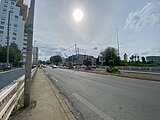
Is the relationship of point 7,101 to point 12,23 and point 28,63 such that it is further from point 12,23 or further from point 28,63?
point 12,23

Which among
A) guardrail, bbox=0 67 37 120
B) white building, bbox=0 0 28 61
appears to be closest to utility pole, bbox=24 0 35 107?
guardrail, bbox=0 67 37 120

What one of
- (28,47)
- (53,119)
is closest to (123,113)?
(53,119)

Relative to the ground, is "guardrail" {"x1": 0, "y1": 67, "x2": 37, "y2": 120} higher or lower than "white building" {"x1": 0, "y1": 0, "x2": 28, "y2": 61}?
lower

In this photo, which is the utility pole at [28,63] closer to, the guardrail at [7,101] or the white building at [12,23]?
the guardrail at [7,101]

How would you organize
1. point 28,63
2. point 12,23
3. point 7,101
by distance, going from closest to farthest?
1. point 7,101
2. point 28,63
3. point 12,23

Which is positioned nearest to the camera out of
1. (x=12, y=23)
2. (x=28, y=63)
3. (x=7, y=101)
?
(x=7, y=101)

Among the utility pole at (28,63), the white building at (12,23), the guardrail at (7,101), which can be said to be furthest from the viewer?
the white building at (12,23)

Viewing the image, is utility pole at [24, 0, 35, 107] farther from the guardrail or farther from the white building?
the white building

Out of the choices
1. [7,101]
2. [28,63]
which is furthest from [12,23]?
[7,101]

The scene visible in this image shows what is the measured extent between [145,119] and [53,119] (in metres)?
2.79

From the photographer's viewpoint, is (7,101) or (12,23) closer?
(7,101)

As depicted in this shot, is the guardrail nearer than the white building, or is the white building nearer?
the guardrail

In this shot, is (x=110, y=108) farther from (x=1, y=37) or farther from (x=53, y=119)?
(x=1, y=37)

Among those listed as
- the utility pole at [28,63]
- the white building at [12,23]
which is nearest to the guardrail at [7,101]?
the utility pole at [28,63]
